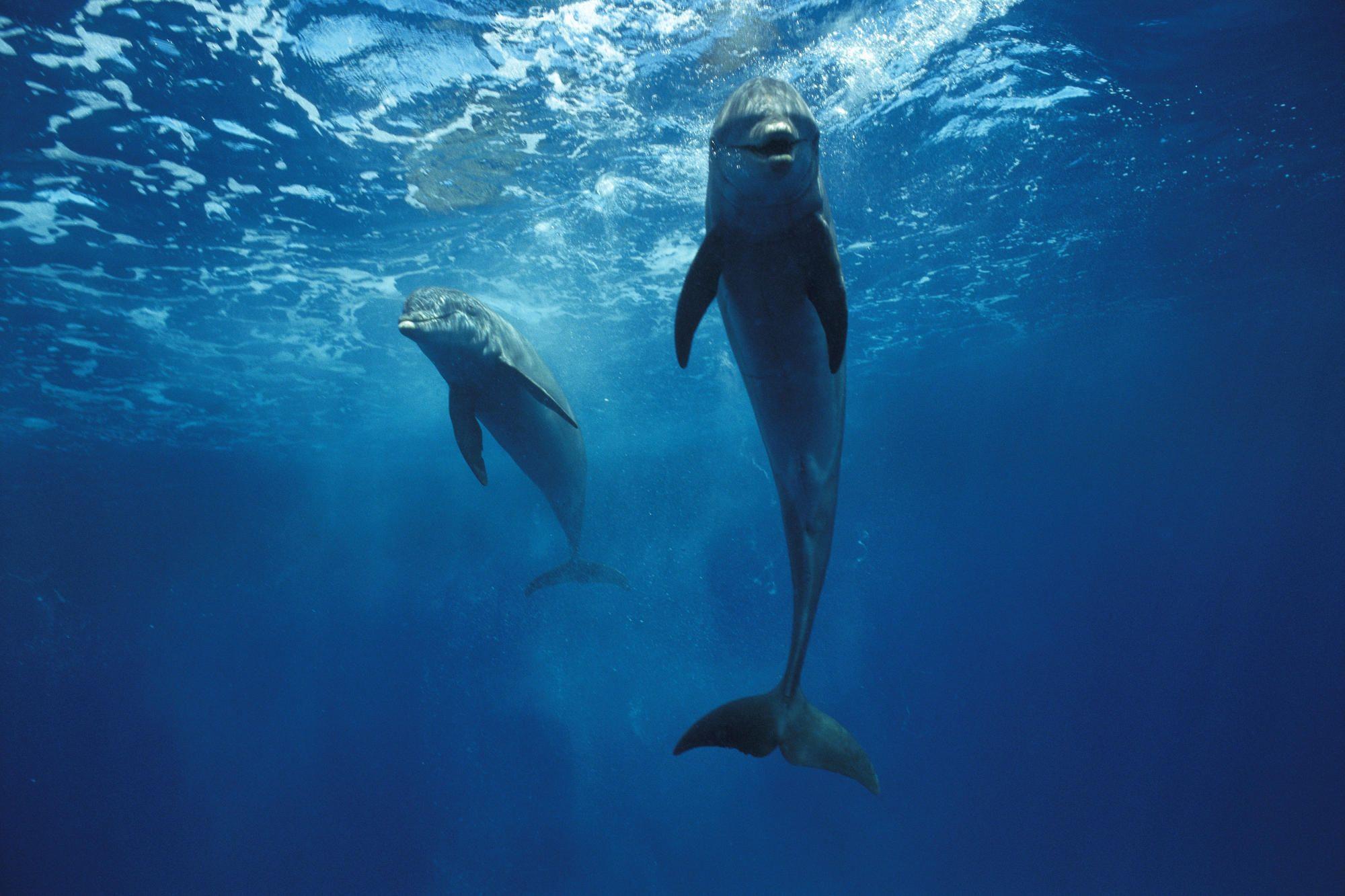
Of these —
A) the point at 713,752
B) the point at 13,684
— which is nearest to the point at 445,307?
the point at 713,752

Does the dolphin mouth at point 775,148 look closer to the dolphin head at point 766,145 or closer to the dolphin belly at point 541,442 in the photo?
the dolphin head at point 766,145

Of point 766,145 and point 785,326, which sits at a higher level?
point 766,145

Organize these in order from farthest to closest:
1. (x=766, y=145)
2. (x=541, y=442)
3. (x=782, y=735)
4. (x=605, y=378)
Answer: (x=605, y=378) < (x=541, y=442) < (x=782, y=735) < (x=766, y=145)

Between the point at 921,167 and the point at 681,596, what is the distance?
4283 cm

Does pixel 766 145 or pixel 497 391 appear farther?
pixel 497 391

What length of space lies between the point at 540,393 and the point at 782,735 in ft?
13.4

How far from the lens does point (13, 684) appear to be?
59281 millimetres

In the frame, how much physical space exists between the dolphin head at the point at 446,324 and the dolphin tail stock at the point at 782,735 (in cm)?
471

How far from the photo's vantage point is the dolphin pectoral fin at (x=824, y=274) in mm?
3199

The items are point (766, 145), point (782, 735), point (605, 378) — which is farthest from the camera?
point (605, 378)

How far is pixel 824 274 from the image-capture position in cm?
327

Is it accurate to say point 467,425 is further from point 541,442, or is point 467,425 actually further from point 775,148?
point 775,148

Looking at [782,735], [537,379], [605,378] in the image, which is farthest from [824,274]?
[605,378]

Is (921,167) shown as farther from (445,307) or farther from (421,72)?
(445,307)
